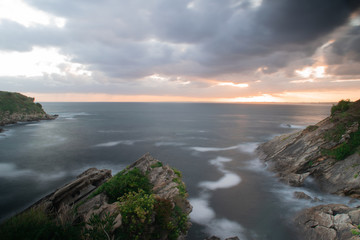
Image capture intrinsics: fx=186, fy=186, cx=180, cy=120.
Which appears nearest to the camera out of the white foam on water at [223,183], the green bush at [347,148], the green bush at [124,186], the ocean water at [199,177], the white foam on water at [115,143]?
the green bush at [124,186]

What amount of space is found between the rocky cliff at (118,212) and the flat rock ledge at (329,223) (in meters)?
9.75

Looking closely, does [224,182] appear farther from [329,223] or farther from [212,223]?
[329,223]

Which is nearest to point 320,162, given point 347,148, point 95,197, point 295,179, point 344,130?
point 347,148

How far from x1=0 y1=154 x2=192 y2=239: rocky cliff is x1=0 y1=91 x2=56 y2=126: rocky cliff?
9413 cm

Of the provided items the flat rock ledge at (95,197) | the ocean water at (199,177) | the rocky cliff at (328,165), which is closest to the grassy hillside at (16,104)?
the ocean water at (199,177)

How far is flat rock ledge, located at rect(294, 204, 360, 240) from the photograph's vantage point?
12.5 m

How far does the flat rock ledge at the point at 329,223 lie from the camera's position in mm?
12499

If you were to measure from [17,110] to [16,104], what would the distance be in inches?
183

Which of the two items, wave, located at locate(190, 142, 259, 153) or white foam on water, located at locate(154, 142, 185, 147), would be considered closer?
wave, located at locate(190, 142, 259, 153)

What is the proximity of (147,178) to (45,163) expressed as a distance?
98.8 ft

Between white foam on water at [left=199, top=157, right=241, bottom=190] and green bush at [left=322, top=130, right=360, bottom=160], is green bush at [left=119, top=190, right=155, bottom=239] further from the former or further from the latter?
green bush at [left=322, top=130, right=360, bottom=160]

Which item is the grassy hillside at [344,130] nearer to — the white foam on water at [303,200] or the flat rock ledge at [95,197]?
the white foam on water at [303,200]

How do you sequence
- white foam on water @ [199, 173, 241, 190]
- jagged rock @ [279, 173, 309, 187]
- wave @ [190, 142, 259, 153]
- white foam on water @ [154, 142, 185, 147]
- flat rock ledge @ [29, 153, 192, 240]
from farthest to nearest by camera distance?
1. white foam on water @ [154, 142, 185, 147]
2. wave @ [190, 142, 259, 153]
3. white foam on water @ [199, 173, 241, 190]
4. jagged rock @ [279, 173, 309, 187]
5. flat rock ledge @ [29, 153, 192, 240]

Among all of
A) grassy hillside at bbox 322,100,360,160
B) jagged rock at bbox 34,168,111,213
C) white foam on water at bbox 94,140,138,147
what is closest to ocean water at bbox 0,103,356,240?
white foam on water at bbox 94,140,138,147
